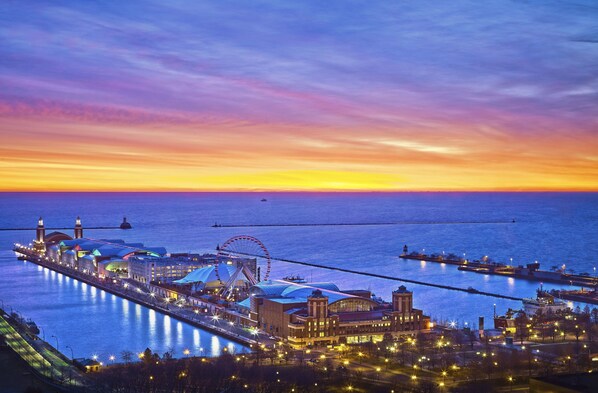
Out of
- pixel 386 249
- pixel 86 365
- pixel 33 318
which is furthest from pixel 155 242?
pixel 86 365

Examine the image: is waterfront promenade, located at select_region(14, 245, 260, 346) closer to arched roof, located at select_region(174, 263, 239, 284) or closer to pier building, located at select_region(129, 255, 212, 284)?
pier building, located at select_region(129, 255, 212, 284)

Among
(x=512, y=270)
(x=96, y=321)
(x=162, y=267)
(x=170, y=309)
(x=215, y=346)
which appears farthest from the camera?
(x=512, y=270)

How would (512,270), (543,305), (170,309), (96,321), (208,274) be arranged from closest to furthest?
(96,321) < (543,305) < (170,309) < (208,274) < (512,270)

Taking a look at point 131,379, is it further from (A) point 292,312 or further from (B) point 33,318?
(B) point 33,318

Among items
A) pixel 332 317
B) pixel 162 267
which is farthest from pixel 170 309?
pixel 332 317

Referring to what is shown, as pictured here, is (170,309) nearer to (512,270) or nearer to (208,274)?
(208,274)

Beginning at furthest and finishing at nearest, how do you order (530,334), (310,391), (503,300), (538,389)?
1. (503,300)
2. (530,334)
3. (310,391)
4. (538,389)

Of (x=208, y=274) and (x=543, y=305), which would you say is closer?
(x=543, y=305)
